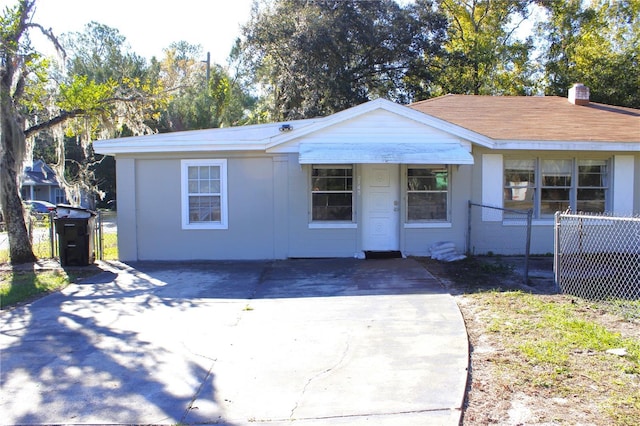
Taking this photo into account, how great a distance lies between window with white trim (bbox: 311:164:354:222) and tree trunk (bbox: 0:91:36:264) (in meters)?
6.58

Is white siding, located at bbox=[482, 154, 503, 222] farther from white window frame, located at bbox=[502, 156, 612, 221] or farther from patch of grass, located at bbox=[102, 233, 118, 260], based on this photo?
patch of grass, located at bbox=[102, 233, 118, 260]

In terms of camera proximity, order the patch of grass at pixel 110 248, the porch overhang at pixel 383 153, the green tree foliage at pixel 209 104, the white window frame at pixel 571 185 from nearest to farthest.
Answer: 1. the porch overhang at pixel 383 153
2. the white window frame at pixel 571 185
3. the patch of grass at pixel 110 248
4. the green tree foliage at pixel 209 104

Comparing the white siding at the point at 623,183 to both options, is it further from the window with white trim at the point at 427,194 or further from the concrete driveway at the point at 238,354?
the concrete driveway at the point at 238,354

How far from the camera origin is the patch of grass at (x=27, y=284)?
7.46 meters

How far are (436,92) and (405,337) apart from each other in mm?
23376

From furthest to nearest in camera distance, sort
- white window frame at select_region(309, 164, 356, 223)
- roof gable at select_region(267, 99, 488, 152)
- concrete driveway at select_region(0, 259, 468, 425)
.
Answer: white window frame at select_region(309, 164, 356, 223), roof gable at select_region(267, 99, 488, 152), concrete driveway at select_region(0, 259, 468, 425)

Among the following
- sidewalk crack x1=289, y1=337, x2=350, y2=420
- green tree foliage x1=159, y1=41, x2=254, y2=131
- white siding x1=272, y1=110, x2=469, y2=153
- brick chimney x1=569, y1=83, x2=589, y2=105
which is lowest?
sidewalk crack x1=289, y1=337, x2=350, y2=420

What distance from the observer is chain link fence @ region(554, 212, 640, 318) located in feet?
22.8

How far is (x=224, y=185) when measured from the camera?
10883 mm

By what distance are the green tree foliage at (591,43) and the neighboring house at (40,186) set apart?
1246 inches

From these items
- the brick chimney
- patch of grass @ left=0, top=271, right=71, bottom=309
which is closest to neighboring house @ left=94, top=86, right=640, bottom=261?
patch of grass @ left=0, top=271, right=71, bottom=309

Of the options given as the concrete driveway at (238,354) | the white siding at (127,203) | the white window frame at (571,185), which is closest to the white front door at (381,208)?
the white window frame at (571,185)

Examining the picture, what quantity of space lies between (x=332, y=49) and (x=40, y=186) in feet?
92.7

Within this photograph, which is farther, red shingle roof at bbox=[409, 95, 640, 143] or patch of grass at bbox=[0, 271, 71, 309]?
red shingle roof at bbox=[409, 95, 640, 143]
